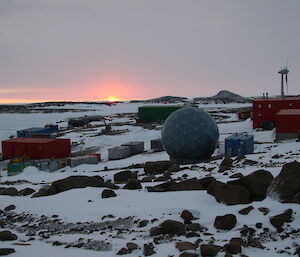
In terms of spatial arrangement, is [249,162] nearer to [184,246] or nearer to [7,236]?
[184,246]

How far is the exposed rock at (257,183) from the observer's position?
39.9 ft

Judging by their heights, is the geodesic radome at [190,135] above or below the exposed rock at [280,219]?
above

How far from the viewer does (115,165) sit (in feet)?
102

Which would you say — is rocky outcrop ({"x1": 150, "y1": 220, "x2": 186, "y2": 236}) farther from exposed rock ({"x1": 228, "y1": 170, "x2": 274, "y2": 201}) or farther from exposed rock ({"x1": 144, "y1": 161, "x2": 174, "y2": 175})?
exposed rock ({"x1": 144, "y1": 161, "x2": 174, "y2": 175})

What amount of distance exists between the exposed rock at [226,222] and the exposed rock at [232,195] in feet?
5.39

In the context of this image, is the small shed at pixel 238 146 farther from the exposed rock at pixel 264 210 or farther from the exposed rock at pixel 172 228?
the exposed rock at pixel 172 228

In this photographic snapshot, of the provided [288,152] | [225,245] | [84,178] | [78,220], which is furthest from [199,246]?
[288,152]

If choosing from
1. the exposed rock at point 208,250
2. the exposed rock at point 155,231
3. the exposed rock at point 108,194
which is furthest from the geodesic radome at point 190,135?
the exposed rock at point 208,250

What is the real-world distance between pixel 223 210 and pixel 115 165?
803 inches

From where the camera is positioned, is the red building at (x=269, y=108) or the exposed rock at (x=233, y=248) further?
the red building at (x=269, y=108)

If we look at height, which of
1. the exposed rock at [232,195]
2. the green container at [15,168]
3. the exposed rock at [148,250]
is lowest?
the green container at [15,168]

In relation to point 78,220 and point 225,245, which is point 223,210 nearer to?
point 225,245

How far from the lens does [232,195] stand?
1192cm

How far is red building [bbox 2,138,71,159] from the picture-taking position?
1515 inches
